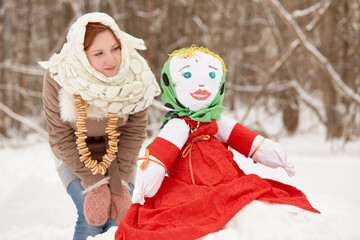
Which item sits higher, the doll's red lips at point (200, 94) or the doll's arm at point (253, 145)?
the doll's red lips at point (200, 94)

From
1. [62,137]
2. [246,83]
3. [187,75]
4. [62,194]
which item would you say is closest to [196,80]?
[187,75]

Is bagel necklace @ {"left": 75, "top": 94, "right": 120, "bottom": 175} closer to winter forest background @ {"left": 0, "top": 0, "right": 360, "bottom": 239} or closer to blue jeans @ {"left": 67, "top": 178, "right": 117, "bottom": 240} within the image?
blue jeans @ {"left": 67, "top": 178, "right": 117, "bottom": 240}

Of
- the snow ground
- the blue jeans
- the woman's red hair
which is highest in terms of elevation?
the woman's red hair

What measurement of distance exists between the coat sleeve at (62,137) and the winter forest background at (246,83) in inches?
30.0

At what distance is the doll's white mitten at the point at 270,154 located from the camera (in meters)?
1.50

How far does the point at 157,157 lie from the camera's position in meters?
1.40

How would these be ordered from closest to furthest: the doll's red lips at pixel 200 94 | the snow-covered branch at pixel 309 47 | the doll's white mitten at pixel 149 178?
the doll's white mitten at pixel 149 178 < the doll's red lips at pixel 200 94 < the snow-covered branch at pixel 309 47

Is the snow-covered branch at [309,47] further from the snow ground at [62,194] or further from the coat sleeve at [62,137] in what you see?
the coat sleeve at [62,137]

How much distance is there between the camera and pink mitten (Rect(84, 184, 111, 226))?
1.67 meters

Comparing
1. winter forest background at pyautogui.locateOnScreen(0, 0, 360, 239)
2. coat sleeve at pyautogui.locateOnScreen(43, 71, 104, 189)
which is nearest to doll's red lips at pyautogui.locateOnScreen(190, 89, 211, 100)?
coat sleeve at pyautogui.locateOnScreen(43, 71, 104, 189)

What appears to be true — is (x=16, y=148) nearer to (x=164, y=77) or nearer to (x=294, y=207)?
(x=164, y=77)

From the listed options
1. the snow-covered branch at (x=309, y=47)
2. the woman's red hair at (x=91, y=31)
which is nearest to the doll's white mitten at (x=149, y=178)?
the woman's red hair at (x=91, y=31)

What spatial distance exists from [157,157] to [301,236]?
23.5 inches

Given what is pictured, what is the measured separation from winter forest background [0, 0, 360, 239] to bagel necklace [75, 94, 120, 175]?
828mm
